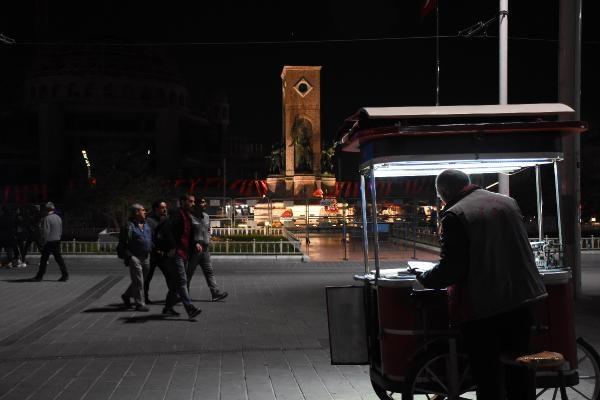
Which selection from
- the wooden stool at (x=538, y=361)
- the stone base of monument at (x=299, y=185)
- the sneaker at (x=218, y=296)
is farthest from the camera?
the stone base of monument at (x=299, y=185)

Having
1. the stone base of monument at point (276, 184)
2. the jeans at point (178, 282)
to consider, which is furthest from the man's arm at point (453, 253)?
the stone base of monument at point (276, 184)

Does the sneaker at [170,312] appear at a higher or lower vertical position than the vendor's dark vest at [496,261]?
lower

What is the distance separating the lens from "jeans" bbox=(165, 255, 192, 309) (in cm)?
1082

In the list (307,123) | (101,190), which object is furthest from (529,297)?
(307,123)

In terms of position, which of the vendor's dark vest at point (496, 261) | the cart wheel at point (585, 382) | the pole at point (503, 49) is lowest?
the cart wheel at point (585, 382)

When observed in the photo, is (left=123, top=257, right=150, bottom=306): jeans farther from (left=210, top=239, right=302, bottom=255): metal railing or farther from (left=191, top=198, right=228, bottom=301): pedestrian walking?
(left=210, top=239, right=302, bottom=255): metal railing

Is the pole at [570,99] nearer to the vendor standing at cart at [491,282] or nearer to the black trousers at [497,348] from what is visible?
the vendor standing at cart at [491,282]

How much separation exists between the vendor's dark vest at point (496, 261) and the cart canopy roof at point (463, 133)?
1.03m

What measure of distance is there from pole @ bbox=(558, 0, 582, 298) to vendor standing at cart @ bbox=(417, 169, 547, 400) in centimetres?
803

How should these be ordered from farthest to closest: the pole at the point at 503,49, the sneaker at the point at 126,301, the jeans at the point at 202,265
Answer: the pole at the point at 503,49
the sneaker at the point at 126,301
the jeans at the point at 202,265

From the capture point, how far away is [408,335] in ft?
17.5

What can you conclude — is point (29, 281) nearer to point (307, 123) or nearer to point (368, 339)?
point (368, 339)

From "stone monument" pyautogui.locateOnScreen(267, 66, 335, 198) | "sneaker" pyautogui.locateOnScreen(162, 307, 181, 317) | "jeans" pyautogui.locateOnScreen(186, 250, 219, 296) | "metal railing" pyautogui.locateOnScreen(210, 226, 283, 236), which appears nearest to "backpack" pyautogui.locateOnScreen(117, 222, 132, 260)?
"jeans" pyautogui.locateOnScreen(186, 250, 219, 296)

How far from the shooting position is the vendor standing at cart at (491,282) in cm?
459
